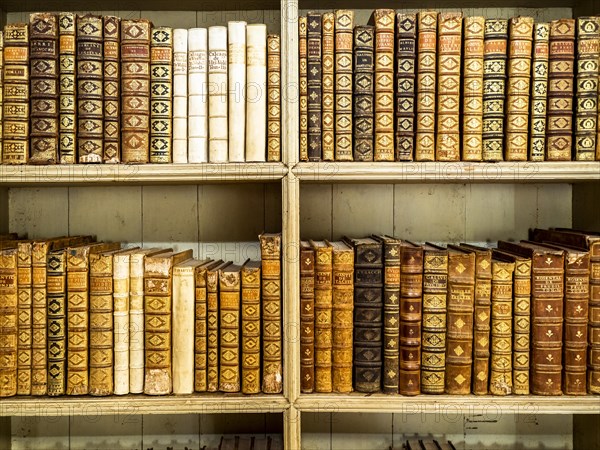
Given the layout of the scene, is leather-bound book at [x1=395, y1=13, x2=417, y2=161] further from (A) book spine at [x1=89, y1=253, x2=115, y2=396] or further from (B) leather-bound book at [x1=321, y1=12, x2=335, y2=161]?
(A) book spine at [x1=89, y1=253, x2=115, y2=396]

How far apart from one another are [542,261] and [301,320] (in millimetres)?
525

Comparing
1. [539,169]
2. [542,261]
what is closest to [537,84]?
[539,169]

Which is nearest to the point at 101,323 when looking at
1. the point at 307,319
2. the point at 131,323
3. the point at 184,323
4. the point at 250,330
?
the point at 131,323

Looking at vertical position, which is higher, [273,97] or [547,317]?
[273,97]

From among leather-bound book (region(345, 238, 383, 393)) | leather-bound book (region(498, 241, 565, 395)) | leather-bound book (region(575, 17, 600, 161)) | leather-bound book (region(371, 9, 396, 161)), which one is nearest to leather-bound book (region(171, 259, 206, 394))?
leather-bound book (region(345, 238, 383, 393))

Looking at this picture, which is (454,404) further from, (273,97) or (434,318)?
(273,97)

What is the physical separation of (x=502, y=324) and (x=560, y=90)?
51 cm

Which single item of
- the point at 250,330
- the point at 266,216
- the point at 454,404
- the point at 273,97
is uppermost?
the point at 273,97

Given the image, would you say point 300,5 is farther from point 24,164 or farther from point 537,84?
point 24,164

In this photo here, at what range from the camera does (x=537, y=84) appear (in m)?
1.00

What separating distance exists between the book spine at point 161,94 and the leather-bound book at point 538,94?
777 mm

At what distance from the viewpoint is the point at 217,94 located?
39.3 inches

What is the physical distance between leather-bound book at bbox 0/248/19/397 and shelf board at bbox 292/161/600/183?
633mm

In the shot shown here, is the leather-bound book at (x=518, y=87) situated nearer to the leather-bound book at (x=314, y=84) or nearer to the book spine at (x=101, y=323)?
the leather-bound book at (x=314, y=84)
